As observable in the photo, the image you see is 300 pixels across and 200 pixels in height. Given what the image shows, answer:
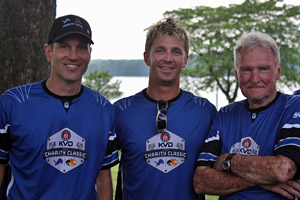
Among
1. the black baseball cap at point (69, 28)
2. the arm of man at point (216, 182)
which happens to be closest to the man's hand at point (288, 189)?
the arm of man at point (216, 182)

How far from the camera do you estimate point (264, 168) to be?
270 cm

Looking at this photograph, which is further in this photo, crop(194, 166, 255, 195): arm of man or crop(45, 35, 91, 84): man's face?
crop(45, 35, 91, 84): man's face

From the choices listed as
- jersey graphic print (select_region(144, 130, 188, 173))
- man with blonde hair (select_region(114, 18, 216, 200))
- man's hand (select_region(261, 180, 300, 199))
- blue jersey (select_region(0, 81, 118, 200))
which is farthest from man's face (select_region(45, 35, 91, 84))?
man's hand (select_region(261, 180, 300, 199))

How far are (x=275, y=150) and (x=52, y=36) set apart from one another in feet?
7.47

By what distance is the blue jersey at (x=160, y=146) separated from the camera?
332 cm

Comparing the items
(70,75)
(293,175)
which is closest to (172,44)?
(70,75)

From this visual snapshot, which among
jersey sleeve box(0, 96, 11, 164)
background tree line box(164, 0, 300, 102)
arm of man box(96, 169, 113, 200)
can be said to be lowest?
arm of man box(96, 169, 113, 200)

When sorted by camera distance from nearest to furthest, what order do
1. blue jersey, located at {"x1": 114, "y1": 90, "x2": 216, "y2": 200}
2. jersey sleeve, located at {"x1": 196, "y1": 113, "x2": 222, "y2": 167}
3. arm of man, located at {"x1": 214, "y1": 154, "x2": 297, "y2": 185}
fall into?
arm of man, located at {"x1": 214, "y1": 154, "x2": 297, "y2": 185} < jersey sleeve, located at {"x1": 196, "y1": 113, "x2": 222, "y2": 167} < blue jersey, located at {"x1": 114, "y1": 90, "x2": 216, "y2": 200}

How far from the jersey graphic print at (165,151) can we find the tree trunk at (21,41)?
173 cm

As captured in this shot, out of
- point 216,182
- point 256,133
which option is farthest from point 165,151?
point 256,133

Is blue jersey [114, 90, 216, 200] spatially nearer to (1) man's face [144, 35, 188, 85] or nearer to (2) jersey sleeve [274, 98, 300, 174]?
(1) man's face [144, 35, 188, 85]

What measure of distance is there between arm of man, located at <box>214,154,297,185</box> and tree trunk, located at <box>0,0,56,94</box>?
262 centimetres

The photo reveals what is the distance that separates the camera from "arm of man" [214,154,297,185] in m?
2.63

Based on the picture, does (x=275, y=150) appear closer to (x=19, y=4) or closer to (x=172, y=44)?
(x=172, y=44)
